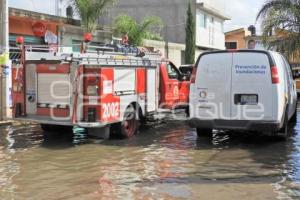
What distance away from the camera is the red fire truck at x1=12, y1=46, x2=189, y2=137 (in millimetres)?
10680

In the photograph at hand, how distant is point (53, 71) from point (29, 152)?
5.75 feet

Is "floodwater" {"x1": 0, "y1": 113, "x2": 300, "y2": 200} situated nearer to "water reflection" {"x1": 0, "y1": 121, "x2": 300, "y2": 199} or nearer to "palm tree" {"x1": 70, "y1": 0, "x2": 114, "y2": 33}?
"water reflection" {"x1": 0, "y1": 121, "x2": 300, "y2": 199}

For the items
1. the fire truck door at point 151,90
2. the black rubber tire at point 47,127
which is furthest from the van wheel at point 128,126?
the black rubber tire at point 47,127

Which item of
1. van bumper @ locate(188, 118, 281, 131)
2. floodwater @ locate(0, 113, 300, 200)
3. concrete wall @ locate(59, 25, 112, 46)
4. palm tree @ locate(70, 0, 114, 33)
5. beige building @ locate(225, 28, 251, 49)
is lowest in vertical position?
floodwater @ locate(0, 113, 300, 200)

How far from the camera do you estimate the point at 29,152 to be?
33.7ft

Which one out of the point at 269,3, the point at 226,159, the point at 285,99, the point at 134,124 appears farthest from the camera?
the point at 269,3

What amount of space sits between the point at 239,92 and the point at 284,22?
17.4 m

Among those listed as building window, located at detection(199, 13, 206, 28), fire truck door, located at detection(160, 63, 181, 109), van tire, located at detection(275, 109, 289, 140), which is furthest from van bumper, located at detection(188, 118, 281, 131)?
building window, located at detection(199, 13, 206, 28)

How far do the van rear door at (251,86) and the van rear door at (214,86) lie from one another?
0.13m

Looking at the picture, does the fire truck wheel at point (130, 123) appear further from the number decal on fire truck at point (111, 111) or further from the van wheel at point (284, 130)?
the van wheel at point (284, 130)

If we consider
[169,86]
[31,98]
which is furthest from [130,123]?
[31,98]

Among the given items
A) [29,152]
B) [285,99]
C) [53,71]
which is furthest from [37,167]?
[285,99]

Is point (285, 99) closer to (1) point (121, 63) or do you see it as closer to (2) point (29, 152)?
(1) point (121, 63)

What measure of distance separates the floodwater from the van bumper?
42 centimetres
